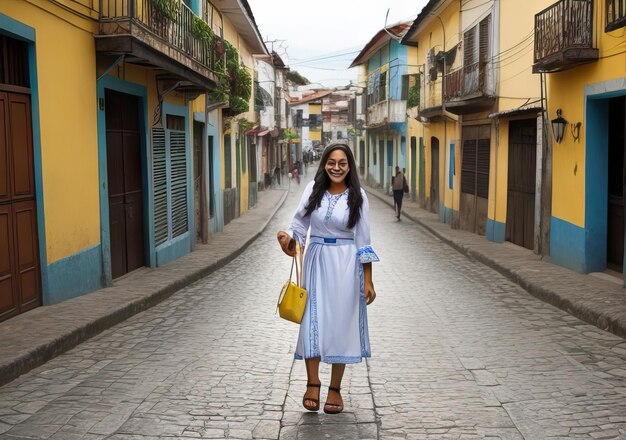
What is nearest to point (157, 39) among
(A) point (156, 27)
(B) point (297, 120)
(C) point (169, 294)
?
(A) point (156, 27)

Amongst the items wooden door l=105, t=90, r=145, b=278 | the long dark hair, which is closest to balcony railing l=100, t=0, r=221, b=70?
wooden door l=105, t=90, r=145, b=278

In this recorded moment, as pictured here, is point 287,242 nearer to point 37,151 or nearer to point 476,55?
point 37,151

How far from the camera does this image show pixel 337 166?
555 centimetres

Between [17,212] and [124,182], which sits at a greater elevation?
[124,182]

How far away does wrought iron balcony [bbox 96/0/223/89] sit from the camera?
1045 cm

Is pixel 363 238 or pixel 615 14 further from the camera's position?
pixel 615 14

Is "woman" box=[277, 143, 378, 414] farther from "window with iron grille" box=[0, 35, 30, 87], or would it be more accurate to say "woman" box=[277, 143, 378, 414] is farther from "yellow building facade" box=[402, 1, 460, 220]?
"yellow building facade" box=[402, 1, 460, 220]

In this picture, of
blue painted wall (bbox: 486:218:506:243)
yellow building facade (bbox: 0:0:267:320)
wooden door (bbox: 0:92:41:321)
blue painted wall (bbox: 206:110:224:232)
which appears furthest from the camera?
blue painted wall (bbox: 206:110:224:232)

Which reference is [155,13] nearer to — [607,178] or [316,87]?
[607,178]

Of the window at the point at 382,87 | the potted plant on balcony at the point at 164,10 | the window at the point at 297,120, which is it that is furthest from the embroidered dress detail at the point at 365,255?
the window at the point at 297,120

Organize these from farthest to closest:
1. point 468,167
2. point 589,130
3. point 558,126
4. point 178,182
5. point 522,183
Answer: point 468,167 → point 522,183 → point 178,182 → point 558,126 → point 589,130

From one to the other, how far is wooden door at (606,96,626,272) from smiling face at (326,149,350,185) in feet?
24.2

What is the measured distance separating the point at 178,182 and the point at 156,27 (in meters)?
3.66

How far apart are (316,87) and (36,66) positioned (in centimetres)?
9217
